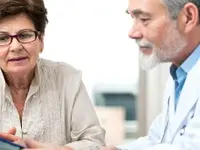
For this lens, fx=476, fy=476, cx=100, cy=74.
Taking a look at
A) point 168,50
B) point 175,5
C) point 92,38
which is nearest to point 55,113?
point 168,50

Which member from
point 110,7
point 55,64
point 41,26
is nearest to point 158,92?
point 110,7

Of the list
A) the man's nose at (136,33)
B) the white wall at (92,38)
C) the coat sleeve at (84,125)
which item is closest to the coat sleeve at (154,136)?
the coat sleeve at (84,125)

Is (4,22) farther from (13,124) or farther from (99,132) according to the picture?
(99,132)

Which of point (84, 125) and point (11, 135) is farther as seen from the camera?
point (84, 125)

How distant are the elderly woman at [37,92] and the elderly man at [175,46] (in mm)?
225

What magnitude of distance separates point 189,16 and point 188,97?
11.6 inches

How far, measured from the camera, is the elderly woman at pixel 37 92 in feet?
5.97

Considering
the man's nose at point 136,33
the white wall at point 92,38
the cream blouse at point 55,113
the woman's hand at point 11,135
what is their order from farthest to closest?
1. the white wall at point 92,38
2. the cream blouse at point 55,113
3. the man's nose at point 136,33
4. the woman's hand at point 11,135

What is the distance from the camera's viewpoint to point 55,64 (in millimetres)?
2064

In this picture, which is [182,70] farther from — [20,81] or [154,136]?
[20,81]

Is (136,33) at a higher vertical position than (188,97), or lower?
higher

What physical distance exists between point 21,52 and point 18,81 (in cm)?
17

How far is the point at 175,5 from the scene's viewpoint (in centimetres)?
172

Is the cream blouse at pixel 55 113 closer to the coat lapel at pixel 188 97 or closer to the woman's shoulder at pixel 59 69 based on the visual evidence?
the woman's shoulder at pixel 59 69
